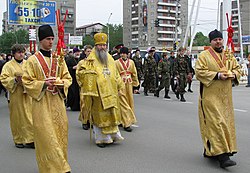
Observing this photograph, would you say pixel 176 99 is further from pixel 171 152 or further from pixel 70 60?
pixel 171 152

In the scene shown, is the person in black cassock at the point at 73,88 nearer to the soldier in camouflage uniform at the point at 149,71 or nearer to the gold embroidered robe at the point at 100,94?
the gold embroidered robe at the point at 100,94

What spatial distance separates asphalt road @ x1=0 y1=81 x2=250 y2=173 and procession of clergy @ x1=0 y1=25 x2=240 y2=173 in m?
0.29

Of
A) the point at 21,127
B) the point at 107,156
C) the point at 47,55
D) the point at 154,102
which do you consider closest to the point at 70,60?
the point at 154,102

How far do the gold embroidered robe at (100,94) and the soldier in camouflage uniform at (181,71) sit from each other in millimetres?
6788

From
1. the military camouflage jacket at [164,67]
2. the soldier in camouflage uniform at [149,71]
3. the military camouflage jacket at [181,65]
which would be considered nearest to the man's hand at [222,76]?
the military camouflage jacket at [181,65]

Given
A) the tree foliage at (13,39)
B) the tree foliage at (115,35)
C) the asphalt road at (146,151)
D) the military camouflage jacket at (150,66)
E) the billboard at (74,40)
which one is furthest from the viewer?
the tree foliage at (115,35)

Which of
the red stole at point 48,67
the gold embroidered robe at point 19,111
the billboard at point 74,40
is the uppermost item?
the billboard at point 74,40

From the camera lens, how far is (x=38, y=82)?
5.06 meters

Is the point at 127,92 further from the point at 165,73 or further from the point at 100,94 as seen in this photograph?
the point at 165,73

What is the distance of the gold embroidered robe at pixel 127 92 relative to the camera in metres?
8.48

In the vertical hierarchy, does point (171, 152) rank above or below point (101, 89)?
below

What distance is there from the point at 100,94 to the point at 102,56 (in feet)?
2.35

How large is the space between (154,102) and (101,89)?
6.70 m

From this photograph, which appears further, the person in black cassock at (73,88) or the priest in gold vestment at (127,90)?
the person in black cassock at (73,88)
